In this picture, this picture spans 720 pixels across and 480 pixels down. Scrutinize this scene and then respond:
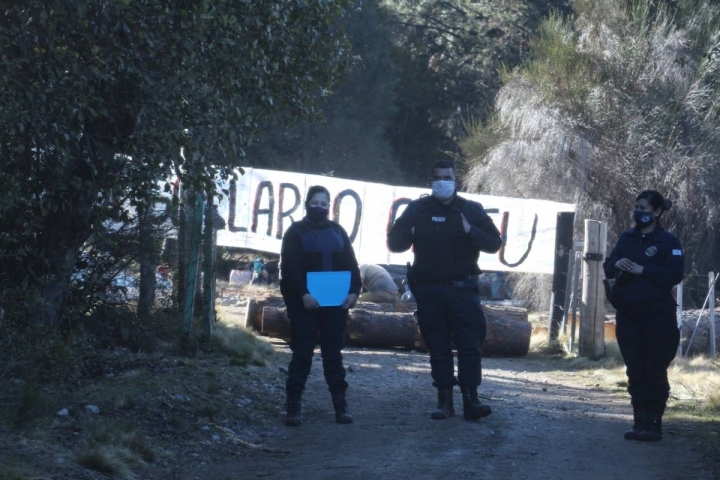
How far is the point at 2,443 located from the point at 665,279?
14.8ft

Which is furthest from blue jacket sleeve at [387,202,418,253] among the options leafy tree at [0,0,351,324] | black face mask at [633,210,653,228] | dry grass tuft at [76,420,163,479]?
dry grass tuft at [76,420,163,479]

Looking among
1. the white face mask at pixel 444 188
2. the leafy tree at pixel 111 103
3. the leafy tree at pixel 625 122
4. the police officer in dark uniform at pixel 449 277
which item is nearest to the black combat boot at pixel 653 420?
the police officer in dark uniform at pixel 449 277

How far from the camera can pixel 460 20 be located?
3681cm

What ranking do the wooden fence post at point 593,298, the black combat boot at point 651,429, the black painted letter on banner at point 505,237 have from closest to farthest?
the black combat boot at point 651,429 → the wooden fence post at point 593,298 → the black painted letter on banner at point 505,237

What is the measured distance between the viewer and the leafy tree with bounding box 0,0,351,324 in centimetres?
570

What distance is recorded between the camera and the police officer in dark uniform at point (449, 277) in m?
7.10

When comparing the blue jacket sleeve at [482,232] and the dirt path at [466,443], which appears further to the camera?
the blue jacket sleeve at [482,232]

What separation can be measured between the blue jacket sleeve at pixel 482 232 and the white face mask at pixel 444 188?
0.20 metres

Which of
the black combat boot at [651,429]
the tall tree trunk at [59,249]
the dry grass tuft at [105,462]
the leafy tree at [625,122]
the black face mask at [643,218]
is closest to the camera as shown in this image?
the dry grass tuft at [105,462]

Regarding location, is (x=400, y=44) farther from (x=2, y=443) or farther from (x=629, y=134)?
(x=2, y=443)

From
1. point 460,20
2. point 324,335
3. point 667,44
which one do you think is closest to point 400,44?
point 460,20

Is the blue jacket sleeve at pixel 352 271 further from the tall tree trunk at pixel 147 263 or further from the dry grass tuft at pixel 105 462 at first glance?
the dry grass tuft at pixel 105 462

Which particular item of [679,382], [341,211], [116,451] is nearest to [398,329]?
[341,211]

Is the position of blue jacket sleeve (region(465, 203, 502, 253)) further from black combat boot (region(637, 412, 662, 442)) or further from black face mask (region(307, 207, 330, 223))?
black combat boot (region(637, 412, 662, 442))
